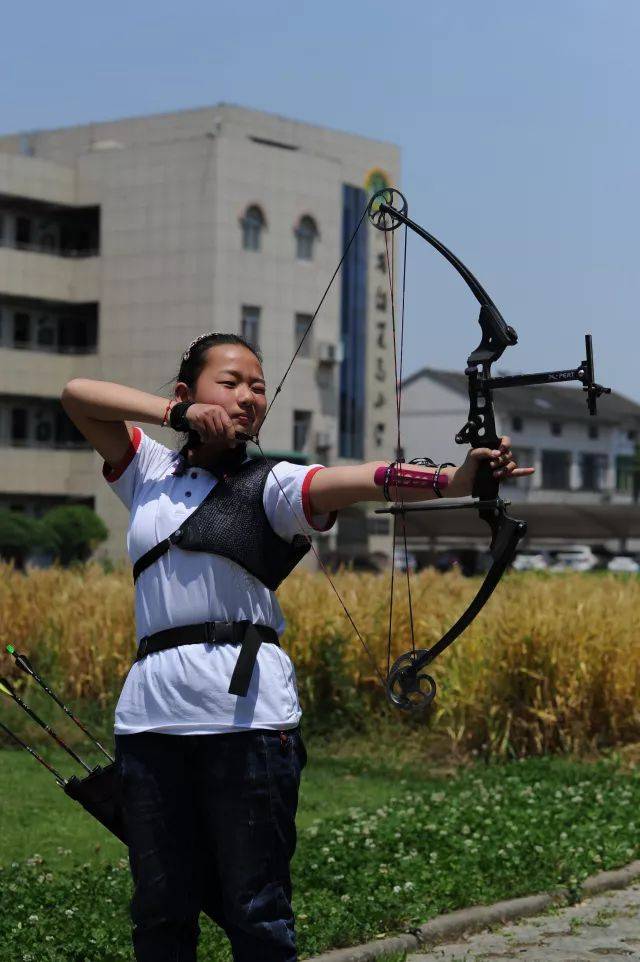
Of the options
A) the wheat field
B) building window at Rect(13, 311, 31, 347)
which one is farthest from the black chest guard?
building window at Rect(13, 311, 31, 347)

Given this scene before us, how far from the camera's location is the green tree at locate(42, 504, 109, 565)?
52.2 metres

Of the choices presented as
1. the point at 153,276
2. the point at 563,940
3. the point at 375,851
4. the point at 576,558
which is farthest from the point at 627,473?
the point at 563,940

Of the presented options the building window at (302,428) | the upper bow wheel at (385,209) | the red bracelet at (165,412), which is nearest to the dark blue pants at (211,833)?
the red bracelet at (165,412)

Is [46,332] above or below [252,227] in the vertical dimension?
below

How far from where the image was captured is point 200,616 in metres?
4.30

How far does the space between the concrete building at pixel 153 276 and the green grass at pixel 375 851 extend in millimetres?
46792

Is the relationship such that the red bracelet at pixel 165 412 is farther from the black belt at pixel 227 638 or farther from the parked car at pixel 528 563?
the parked car at pixel 528 563

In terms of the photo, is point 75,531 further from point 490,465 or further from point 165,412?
point 490,465

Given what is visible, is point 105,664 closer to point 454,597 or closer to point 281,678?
point 454,597

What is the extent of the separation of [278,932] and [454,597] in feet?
36.9

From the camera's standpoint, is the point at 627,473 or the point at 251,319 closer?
the point at 251,319

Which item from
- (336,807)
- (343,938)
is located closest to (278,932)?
(343,938)

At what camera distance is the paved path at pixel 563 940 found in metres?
6.66

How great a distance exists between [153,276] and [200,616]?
57.7m
